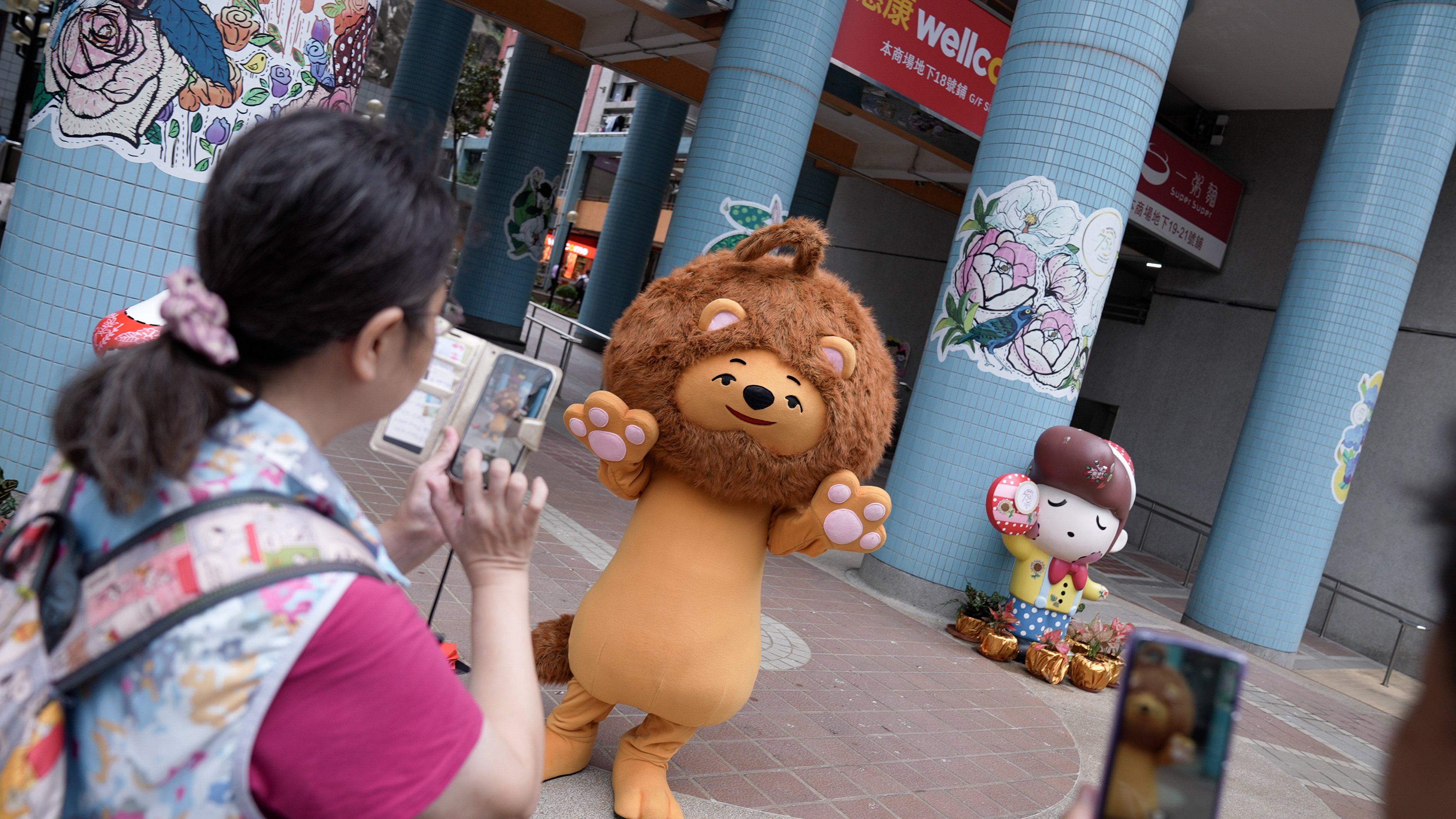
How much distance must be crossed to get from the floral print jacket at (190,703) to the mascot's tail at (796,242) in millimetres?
2362

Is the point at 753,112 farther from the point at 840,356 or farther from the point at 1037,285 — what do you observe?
the point at 840,356

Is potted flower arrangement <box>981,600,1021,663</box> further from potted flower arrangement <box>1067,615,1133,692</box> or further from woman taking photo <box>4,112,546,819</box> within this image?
woman taking photo <box>4,112,546,819</box>

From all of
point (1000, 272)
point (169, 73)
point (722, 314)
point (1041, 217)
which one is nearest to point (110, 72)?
point (169, 73)

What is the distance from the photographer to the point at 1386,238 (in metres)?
8.91

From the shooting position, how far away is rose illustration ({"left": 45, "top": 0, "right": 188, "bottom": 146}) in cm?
423

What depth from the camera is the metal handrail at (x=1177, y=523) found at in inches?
540

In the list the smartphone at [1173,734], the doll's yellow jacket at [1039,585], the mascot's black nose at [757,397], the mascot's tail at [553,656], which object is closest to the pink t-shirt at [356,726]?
the smartphone at [1173,734]

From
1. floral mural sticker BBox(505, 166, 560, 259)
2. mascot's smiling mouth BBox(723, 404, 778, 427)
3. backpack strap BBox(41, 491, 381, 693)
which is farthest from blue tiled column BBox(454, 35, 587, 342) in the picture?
backpack strap BBox(41, 491, 381, 693)

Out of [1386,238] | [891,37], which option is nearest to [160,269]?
[891,37]

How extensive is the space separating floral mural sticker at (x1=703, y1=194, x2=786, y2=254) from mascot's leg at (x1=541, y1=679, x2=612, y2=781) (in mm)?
4912

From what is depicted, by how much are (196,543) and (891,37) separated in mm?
8830

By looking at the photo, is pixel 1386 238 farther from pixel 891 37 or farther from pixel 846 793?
pixel 846 793

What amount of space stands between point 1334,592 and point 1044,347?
799 cm

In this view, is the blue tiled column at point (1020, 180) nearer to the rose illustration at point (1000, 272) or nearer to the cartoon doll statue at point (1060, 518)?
the rose illustration at point (1000, 272)
